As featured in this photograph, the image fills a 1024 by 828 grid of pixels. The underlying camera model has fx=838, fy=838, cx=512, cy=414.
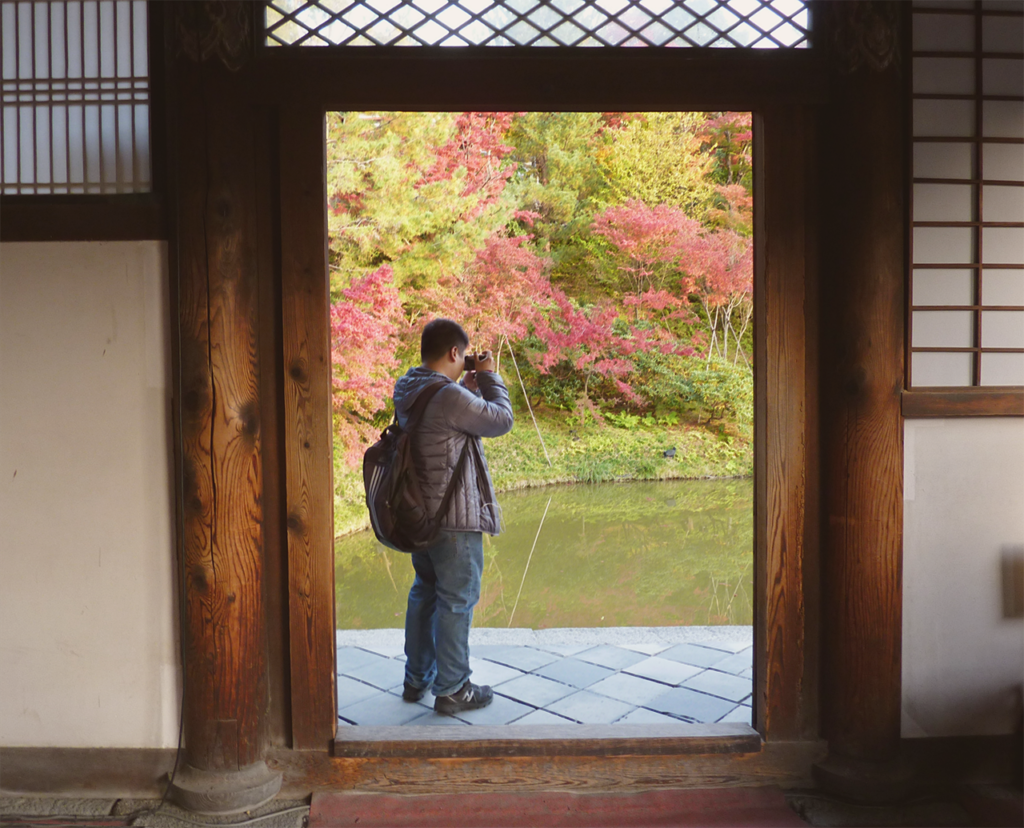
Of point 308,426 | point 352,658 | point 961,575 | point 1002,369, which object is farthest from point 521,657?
point 1002,369

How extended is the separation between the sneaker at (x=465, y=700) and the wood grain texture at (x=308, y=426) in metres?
0.53

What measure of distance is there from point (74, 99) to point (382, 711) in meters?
2.18

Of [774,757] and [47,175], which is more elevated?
[47,175]

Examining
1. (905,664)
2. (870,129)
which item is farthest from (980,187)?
(905,664)

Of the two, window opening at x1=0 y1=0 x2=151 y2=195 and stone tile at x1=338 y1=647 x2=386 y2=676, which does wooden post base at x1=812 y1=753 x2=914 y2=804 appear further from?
window opening at x1=0 y1=0 x2=151 y2=195

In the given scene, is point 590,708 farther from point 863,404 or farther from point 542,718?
point 863,404

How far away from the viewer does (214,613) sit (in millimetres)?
2344

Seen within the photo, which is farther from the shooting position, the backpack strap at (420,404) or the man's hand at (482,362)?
the man's hand at (482,362)

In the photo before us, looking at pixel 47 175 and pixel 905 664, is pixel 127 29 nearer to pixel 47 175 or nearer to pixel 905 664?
pixel 47 175

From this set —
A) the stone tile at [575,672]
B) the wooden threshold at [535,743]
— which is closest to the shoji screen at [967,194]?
the wooden threshold at [535,743]

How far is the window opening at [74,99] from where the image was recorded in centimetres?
237

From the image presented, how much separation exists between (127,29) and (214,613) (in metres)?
1.66

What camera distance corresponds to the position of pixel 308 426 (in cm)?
242

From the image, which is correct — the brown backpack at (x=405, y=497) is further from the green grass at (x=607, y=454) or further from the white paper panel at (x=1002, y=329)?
the green grass at (x=607, y=454)
